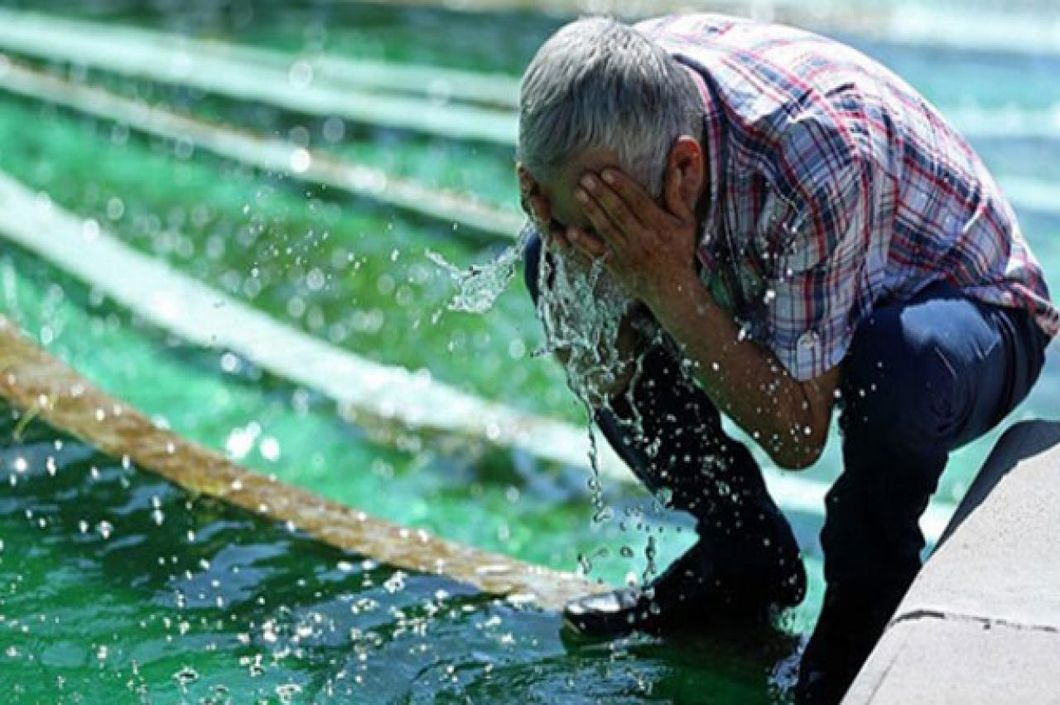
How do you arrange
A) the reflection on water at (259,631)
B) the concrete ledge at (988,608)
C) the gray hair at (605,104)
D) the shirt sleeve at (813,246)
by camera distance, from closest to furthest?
the concrete ledge at (988,608) < the gray hair at (605,104) < the shirt sleeve at (813,246) < the reflection on water at (259,631)

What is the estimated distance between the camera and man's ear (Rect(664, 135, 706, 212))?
2.91 meters

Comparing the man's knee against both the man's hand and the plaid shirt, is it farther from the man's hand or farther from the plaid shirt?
the man's hand

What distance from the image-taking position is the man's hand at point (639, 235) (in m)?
2.89

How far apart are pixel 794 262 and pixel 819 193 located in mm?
110

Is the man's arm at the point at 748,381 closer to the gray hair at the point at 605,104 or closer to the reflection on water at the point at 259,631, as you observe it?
the gray hair at the point at 605,104

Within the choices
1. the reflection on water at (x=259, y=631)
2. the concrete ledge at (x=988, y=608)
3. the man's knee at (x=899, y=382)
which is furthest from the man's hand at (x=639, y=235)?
the reflection on water at (x=259, y=631)

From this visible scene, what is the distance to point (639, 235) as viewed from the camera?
295 cm

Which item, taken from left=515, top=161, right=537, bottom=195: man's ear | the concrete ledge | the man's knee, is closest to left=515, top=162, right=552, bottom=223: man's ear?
left=515, top=161, right=537, bottom=195: man's ear

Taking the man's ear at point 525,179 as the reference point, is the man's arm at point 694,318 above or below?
below

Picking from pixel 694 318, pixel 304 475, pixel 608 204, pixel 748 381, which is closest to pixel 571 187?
pixel 608 204

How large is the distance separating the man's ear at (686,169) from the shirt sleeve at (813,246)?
4.5 inches

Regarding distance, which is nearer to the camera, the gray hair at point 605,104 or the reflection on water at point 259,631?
the gray hair at point 605,104

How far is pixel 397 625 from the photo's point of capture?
3615 millimetres

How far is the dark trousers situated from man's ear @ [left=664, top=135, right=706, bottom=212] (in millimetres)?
358
